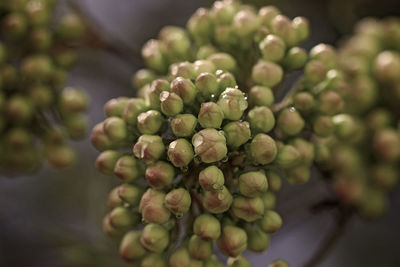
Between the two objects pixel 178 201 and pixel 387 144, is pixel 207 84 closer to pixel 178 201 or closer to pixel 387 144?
pixel 178 201

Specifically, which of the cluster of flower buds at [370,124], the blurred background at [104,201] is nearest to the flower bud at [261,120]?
the cluster of flower buds at [370,124]

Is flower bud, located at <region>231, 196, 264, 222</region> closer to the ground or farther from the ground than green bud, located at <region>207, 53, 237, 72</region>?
closer to the ground

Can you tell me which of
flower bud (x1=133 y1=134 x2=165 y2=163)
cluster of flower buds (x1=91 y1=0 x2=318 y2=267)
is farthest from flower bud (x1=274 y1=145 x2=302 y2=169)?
flower bud (x1=133 y1=134 x2=165 y2=163)

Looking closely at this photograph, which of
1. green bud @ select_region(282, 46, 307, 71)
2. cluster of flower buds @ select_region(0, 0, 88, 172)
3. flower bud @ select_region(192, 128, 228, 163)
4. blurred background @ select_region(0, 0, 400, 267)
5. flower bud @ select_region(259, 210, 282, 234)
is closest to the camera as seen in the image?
flower bud @ select_region(192, 128, 228, 163)

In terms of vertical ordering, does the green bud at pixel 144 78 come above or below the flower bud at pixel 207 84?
above

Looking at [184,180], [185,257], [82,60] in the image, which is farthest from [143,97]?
[82,60]

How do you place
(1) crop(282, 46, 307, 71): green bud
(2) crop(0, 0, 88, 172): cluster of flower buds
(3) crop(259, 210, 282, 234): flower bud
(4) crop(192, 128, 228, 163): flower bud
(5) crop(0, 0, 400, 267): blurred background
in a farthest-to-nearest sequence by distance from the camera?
(5) crop(0, 0, 400, 267): blurred background < (2) crop(0, 0, 88, 172): cluster of flower buds < (1) crop(282, 46, 307, 71): green bud < (3) crop(259, 210, 282, 234): flower bud < (4) crop(192, 128, 228, 163): flower bud

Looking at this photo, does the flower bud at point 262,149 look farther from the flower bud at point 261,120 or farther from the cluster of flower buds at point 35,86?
the cluster of flower buds at point 35,86

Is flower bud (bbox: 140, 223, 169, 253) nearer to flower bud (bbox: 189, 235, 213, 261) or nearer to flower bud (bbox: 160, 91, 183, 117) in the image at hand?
flower bud (bbox: 189, 235, 213, 261)
